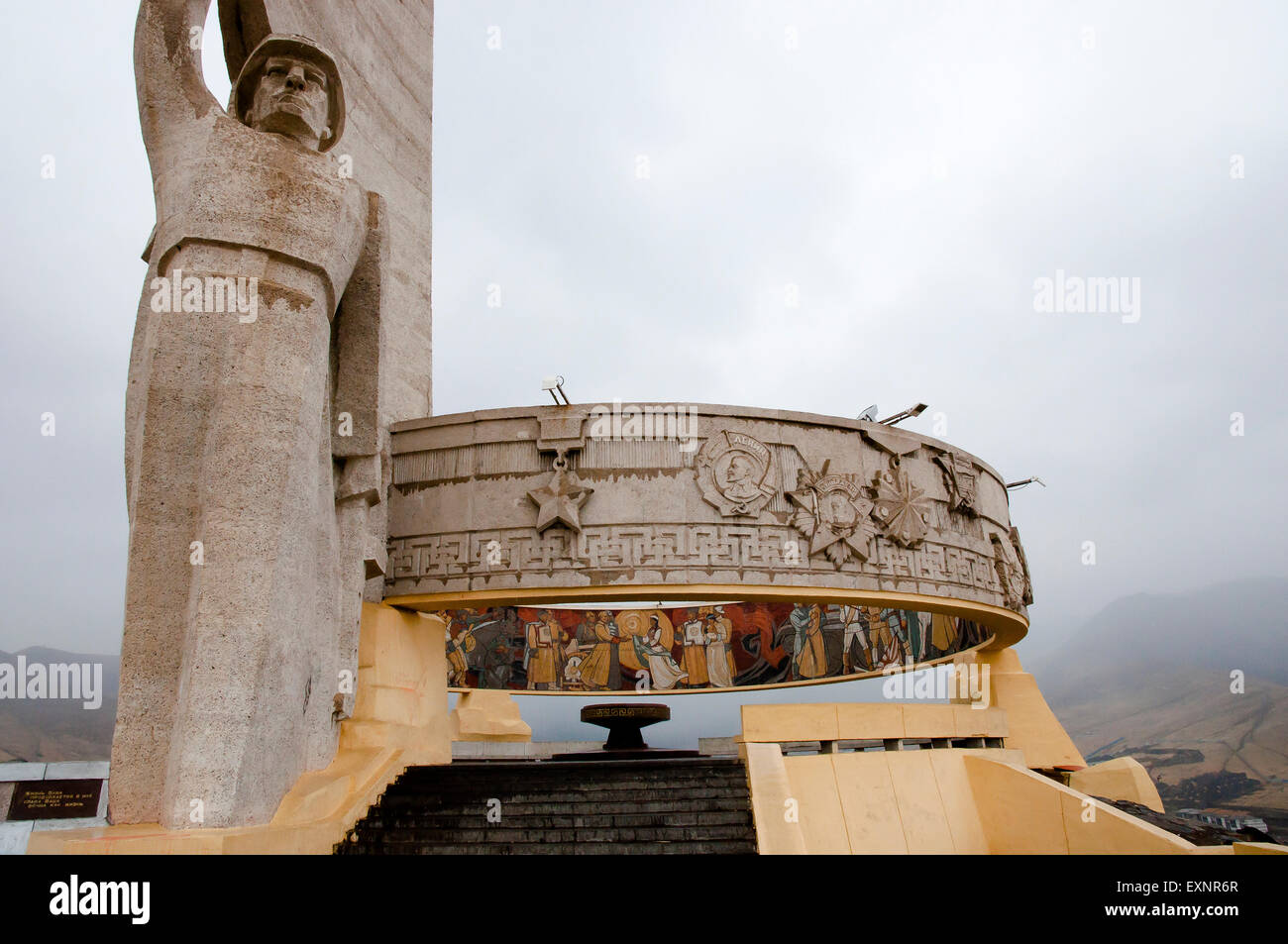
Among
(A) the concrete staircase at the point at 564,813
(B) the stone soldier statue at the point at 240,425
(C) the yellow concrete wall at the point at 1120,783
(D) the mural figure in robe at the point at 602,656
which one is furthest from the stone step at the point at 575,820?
(D) the mural figure in robe at the point at 602,656

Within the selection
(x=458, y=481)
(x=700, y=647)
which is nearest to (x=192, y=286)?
(x=458, y=481)

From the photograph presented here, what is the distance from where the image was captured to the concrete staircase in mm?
6430

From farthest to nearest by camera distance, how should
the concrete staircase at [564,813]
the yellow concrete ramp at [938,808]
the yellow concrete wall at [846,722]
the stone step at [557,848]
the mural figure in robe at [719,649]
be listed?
the mural figure in robe at [719,649] → the yellow concrete wall at [846,722] → the yellow concrete ramp at [938,808] → the concrete staircase at [564,813] → the stone step at [557,848]

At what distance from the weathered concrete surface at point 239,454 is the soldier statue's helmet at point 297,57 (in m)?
0.07

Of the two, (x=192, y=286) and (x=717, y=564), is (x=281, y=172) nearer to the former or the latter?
(x=192, y=286)

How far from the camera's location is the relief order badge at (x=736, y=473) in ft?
29.4

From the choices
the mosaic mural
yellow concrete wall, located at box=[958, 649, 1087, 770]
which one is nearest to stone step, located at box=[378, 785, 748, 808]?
yellow concrete wall, located at box=[958, 649, 1087, 770]

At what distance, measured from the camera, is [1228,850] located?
7.14 meters

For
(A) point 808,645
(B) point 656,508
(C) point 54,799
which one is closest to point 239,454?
(B) point 656,508

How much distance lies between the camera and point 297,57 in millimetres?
7008

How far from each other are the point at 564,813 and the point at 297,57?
6.56m

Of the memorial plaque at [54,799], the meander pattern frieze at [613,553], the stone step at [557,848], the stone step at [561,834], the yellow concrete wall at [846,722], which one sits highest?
the meander pattern frieze at [613,553]

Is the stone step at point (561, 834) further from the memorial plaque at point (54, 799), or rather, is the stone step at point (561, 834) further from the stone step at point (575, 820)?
the memorial plaque at point (54, 799)
